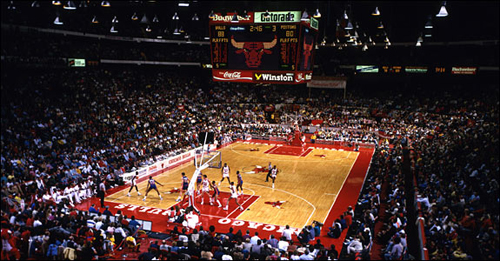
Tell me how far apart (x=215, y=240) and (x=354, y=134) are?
1145 inches

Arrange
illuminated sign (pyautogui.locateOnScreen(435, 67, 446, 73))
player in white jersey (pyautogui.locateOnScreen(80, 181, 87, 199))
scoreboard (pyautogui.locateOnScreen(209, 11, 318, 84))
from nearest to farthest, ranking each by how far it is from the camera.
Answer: player in white jersey (pyautogui.locateOnScreen(80, 181, 87, 199))
scoreboard (pyautogui.locateOnScreen(209, 11, 318, 84))
illuminated sign (pyautogui.locateOnScreen(435, 67, 446, 73))

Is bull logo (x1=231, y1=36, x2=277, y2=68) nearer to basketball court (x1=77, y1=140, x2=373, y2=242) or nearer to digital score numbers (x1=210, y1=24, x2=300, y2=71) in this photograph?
digital score numbers (x1=210, y1=24, x2=300, y2=71)

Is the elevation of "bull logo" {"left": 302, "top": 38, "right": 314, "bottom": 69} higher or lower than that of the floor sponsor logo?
higher

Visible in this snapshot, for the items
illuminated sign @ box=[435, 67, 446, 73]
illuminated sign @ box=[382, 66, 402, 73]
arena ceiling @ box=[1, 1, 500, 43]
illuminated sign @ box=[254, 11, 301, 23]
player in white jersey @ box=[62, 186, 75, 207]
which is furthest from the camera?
illuminated sign @ box=[382, 66, 402, 73]

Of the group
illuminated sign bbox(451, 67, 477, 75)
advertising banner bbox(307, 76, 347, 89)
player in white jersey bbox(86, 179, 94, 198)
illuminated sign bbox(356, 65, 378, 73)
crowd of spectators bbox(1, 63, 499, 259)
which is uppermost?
illuminated sign bbox(356, 65, 378, 73)

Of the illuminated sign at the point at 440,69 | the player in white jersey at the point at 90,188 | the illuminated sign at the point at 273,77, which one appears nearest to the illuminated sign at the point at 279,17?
the illuminated sign at the point at 273,77

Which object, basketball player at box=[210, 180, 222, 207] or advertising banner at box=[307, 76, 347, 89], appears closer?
basketball player at box=[210, 180, 222, 207]

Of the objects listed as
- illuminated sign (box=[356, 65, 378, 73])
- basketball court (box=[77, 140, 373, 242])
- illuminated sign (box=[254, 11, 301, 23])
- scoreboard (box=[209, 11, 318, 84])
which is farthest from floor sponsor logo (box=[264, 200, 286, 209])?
illuminated sign (box=[356, 65, 378, 73])

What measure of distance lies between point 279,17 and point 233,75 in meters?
4.54

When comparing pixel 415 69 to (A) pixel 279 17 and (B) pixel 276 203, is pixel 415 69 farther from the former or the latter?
(B) pixel 276 203

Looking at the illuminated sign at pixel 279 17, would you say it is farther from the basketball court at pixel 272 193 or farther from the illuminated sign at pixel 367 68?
the illuminated sign at pixel 367 68

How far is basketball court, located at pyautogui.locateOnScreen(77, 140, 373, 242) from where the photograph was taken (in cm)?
1683

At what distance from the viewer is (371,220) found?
558 inches

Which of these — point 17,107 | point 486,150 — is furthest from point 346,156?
point 17,107
